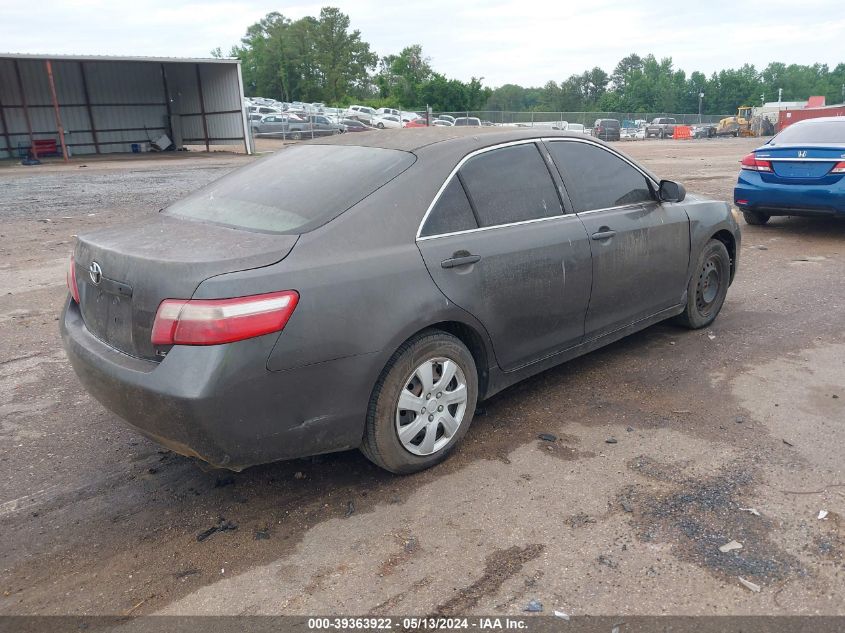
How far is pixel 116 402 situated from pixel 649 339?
394cm

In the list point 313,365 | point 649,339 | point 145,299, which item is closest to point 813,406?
point 649,339

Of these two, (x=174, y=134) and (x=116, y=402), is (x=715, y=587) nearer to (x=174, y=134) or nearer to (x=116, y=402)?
(x=116, y=402)

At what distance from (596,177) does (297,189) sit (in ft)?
6.62

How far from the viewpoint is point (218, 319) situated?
107 inches

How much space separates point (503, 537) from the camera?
2977mm

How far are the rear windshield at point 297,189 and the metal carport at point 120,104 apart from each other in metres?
28.5

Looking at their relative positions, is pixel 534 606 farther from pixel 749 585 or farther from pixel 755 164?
pixel 755 164

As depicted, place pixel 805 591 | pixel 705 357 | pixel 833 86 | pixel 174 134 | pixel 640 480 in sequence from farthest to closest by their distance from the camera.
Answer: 1. pixel 833 86
2. pixel 174 134
3. pixel 705 357
4. pixel 640 480
5. pixel 805 591

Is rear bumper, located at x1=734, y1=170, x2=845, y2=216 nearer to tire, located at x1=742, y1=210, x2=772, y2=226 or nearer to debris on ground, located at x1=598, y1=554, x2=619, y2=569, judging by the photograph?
tire, located at x1=742, y1=210, x2=772, y2=226

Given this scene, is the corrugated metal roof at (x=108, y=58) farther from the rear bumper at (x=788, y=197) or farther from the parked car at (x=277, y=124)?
the rear bumper at (x=788, y=197)

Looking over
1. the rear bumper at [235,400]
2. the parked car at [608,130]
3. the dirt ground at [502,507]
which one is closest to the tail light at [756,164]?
the dirt ground at [502,507]

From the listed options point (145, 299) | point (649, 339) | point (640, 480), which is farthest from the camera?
point (649, 339)

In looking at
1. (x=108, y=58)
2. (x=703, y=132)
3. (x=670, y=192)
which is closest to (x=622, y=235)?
(x=670, y=192)

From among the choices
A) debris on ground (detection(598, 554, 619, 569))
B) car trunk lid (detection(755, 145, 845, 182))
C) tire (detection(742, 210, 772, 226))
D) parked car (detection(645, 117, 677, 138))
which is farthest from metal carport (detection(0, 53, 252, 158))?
parked car (detection(645, 117, 677, 138))
